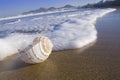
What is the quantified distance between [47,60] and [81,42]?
1065mm

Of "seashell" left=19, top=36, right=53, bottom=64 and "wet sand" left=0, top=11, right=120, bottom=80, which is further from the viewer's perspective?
"seashell" left=19, top=36, right=53, bottom=64

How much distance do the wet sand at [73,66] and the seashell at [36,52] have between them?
0.42ft

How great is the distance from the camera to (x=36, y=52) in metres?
3.46

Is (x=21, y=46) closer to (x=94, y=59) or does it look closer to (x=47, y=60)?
(x=47, y=60)

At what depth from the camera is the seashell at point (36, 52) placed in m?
3.43

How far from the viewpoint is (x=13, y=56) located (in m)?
4.39

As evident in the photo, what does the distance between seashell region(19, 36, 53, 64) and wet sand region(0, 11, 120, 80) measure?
0.42 ft

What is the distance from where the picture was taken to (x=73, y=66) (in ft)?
11.5

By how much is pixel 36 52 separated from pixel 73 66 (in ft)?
2.01

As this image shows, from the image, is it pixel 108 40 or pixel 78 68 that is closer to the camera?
pixel 78 68

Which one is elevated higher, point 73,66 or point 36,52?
point 36,52

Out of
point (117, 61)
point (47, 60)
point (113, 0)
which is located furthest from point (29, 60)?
point (113, 0)

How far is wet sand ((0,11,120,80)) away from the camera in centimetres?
309

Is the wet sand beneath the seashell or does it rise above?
beneath
